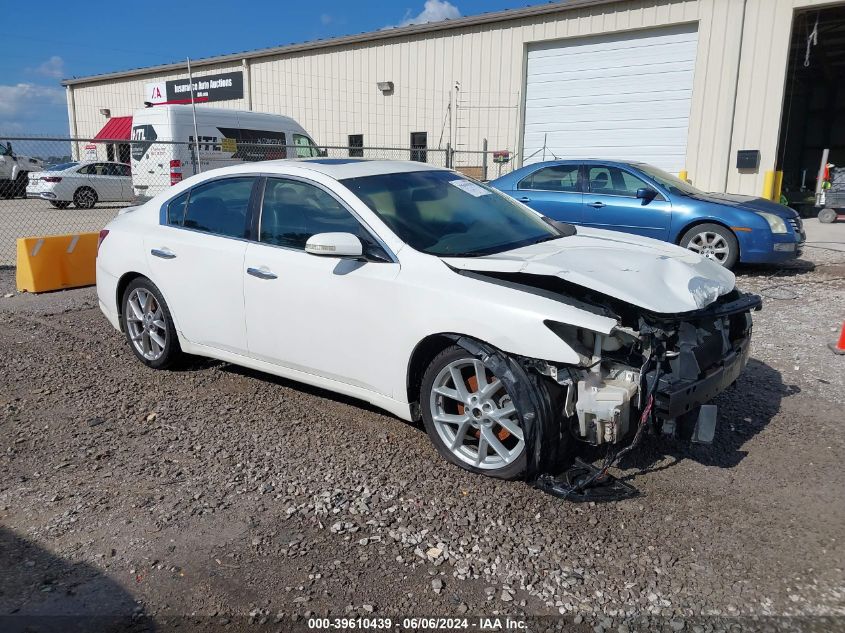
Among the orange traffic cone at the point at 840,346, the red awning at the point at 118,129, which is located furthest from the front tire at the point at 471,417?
the red awning at the point at 118,129

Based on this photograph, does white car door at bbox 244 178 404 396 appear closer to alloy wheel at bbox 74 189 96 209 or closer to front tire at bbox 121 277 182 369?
front tire at bbox 121 277 182 369

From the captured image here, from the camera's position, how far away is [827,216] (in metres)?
15.7

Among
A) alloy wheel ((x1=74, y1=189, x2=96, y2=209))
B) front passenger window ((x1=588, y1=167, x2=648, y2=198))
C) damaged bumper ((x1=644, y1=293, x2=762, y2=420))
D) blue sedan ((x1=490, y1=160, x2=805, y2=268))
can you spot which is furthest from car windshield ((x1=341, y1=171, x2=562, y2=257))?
alloy wheel ((x1=74, y1=189, x2=96, y2=209))

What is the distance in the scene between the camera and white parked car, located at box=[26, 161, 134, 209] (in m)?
20.1

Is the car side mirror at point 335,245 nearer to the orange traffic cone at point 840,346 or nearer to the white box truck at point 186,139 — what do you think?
the orange traffic cone at point 840,346

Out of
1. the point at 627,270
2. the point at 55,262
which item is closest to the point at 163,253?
the point at 627,270

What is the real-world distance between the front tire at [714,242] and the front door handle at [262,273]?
21.5ft

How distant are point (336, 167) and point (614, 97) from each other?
45.8 ft

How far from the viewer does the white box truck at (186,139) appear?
1584 cm

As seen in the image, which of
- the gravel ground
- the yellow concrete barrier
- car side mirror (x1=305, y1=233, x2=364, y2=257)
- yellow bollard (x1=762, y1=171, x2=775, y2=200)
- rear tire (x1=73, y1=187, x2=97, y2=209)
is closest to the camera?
the gravel ground

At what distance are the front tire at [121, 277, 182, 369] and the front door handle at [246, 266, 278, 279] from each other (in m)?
1.03

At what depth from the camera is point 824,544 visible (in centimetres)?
303

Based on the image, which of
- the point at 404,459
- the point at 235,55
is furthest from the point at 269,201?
the point at 235,55

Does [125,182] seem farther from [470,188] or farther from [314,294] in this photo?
[314,294]
